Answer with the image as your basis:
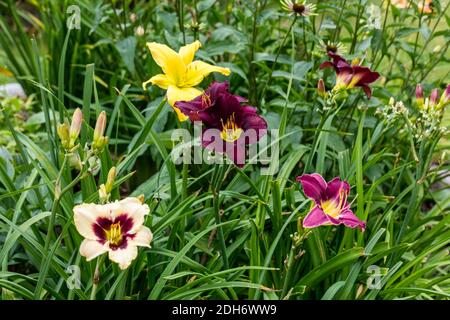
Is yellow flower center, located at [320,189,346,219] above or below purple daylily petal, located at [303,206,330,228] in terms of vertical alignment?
below

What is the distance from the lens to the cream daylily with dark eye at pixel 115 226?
1.23 meters

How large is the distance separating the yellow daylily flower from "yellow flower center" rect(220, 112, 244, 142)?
0.62 feet

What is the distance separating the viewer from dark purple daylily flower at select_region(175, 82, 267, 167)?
131 cm

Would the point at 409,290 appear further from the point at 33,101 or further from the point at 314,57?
the point at 33,101

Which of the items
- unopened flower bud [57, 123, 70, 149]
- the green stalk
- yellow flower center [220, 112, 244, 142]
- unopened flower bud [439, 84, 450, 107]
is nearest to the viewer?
unopened flower bud [57, 123, 70, 149]

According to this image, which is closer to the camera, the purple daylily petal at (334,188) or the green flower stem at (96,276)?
the green flower stem at (96,276)

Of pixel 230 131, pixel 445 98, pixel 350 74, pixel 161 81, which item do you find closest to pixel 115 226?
pixel 230 131

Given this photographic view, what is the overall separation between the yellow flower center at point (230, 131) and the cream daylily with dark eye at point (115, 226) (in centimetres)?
23

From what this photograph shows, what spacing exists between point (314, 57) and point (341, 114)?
292 millimetres

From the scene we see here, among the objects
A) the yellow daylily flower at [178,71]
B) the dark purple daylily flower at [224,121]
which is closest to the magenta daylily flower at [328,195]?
the dark purple daylily flower at [224,121]

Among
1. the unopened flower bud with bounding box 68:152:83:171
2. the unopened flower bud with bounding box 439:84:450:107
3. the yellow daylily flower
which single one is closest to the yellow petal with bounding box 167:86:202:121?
the yellow daylily flower

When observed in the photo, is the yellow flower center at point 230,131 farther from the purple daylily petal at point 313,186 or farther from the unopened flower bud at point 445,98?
the unopened flower bud at point 445,98

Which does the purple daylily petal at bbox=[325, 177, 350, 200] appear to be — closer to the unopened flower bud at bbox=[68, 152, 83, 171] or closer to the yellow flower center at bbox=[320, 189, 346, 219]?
the yellow flower center at bbox=[320, 189, 346, 219]

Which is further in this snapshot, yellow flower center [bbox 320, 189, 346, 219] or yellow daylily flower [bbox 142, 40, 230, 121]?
yellow daylily flower [bbox 142, 40, 230, 121]
